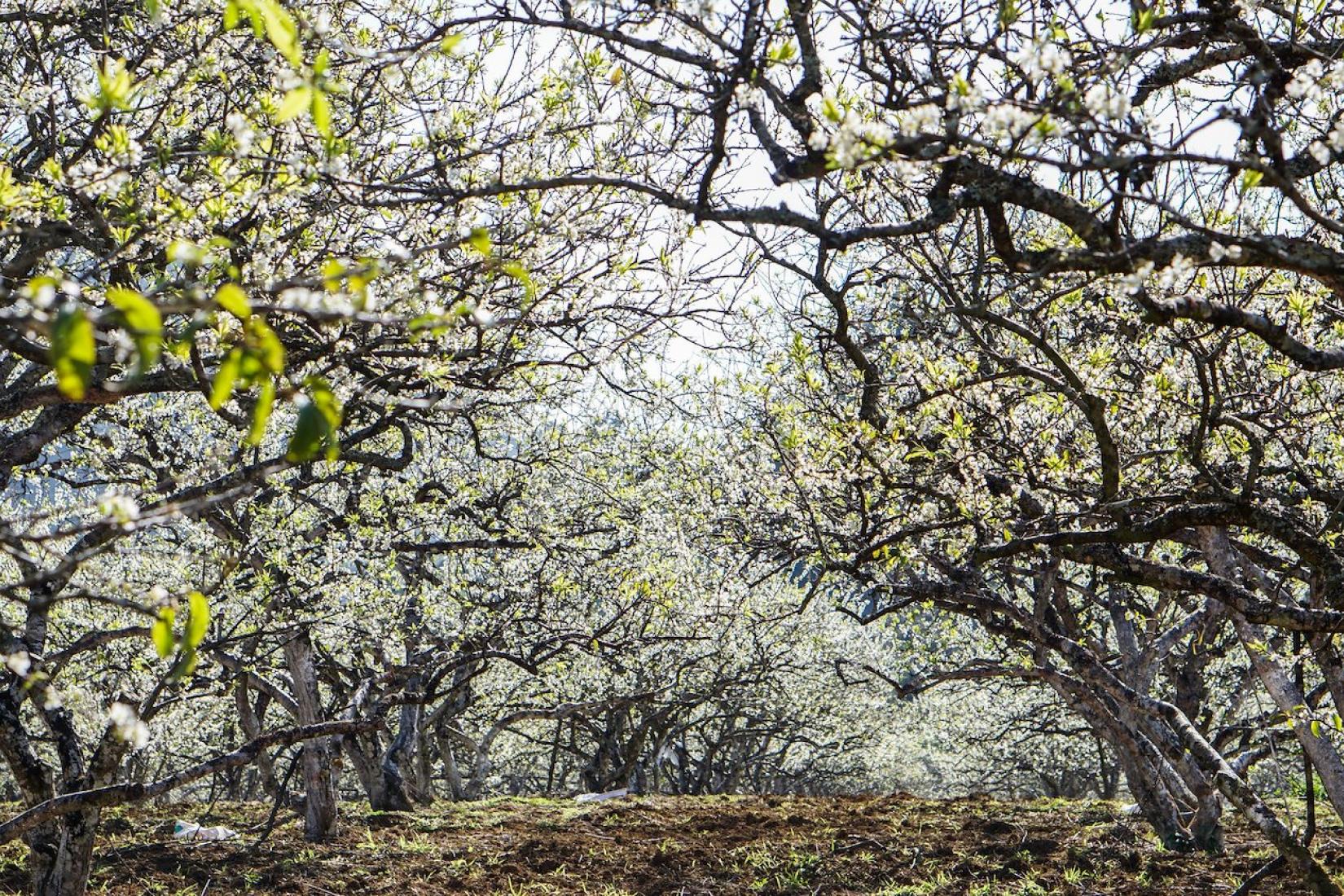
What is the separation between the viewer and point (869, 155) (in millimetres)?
3012

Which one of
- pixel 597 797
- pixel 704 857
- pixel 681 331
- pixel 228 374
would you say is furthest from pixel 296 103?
pixel 597 797

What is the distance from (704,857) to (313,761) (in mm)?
4624

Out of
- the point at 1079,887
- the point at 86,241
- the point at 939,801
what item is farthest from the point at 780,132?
the point at 939,801

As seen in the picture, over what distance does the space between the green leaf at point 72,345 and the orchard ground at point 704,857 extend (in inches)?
295

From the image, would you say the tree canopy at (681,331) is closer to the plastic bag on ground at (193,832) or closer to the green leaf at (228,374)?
the green leaf at (228,374)

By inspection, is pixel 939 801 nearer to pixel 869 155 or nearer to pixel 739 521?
pixel 739 521

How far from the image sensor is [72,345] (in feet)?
4.40

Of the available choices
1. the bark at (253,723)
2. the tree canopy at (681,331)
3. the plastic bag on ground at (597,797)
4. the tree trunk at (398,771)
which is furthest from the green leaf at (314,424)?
the plastic bag on ground at (597,797)

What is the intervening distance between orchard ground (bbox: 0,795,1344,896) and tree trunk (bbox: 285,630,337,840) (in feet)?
0.78

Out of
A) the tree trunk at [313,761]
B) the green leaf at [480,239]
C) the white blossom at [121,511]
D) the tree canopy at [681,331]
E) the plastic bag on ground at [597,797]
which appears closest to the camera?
the white blossom at [121,511]

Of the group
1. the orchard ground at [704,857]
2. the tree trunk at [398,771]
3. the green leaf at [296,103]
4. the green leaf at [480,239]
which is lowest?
the orchard ground at [704,857]

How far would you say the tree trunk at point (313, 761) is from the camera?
11953 mm

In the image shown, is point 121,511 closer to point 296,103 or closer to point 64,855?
point 296,103

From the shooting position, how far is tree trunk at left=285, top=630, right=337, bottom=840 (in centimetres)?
1195
